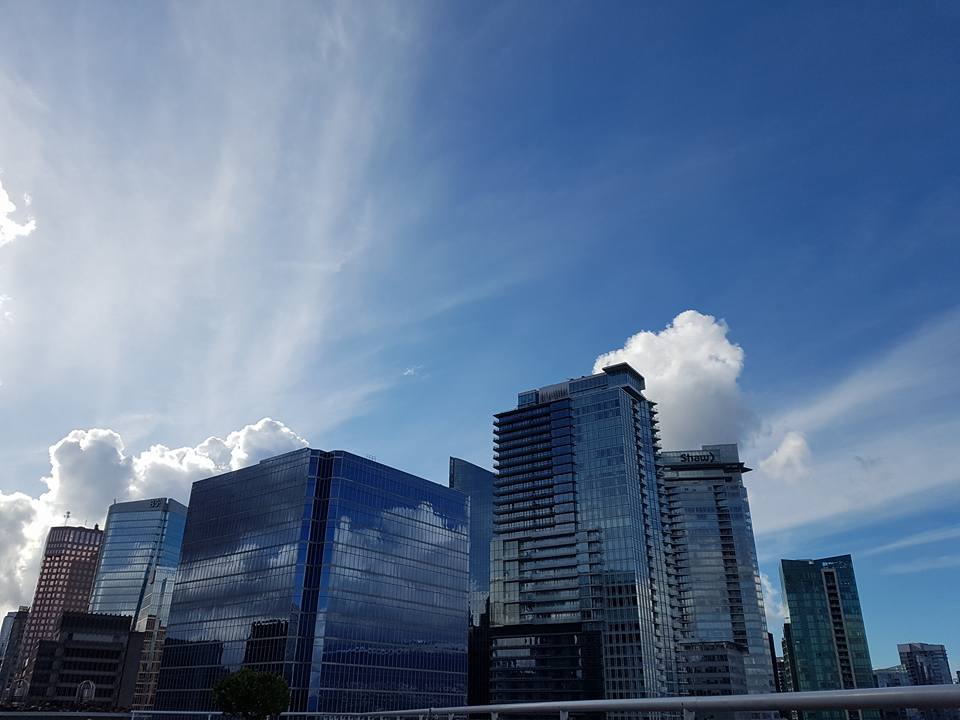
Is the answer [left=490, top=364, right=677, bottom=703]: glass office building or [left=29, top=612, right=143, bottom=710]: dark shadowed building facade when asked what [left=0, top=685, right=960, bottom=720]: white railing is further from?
[left=29, top=612, right=143, bottom=710]: dark shadowed building facade

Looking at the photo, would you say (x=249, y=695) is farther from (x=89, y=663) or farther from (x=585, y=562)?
(x=89, y=663)

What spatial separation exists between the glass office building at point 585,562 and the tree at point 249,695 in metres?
112

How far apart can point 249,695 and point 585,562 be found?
5128 inches

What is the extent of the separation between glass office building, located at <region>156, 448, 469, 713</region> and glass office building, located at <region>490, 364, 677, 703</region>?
40.1 metres

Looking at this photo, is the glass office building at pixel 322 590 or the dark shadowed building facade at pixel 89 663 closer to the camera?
the glass office building at pixel 322 590

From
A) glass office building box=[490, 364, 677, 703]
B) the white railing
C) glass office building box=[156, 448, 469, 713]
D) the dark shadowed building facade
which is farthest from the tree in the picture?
the dark shadowed building facade

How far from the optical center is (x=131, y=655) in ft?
639

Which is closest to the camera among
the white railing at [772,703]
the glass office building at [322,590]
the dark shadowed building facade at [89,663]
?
the white railing at [772,703]

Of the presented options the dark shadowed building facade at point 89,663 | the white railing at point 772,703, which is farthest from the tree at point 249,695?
the dark shadowed building facade at point 89,663

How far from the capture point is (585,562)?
182 meters

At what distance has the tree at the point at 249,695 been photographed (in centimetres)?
6212

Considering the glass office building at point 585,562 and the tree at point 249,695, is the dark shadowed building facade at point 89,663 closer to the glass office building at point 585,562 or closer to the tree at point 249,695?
the glass office building at point 585,562

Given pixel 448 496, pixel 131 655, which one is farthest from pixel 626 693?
pixel 131 655

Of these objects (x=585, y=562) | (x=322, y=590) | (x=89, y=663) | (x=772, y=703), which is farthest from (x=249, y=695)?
(x=89, y=663)
